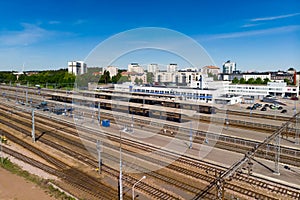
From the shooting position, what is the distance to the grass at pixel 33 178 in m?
9.93

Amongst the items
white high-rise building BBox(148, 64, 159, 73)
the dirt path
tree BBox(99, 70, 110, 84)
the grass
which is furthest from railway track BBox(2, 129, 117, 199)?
tree BBox(99, 70, 110, 84)

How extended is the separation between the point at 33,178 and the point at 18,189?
96cm

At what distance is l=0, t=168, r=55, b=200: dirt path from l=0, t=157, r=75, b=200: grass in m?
0.19

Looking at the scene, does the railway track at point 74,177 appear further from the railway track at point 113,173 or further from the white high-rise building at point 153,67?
the white high-rise building at point 153,67

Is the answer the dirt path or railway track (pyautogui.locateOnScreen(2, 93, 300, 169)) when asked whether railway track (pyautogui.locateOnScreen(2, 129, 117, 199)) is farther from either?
railway track (pyautogui.locateOnScreen(2, 93, 300, 169))

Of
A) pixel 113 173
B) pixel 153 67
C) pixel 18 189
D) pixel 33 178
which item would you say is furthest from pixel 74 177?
pixel 153 67

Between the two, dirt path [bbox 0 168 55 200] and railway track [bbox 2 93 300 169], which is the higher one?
railway track [bbox 2 93 300 169]

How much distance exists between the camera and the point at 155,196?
9531 mm

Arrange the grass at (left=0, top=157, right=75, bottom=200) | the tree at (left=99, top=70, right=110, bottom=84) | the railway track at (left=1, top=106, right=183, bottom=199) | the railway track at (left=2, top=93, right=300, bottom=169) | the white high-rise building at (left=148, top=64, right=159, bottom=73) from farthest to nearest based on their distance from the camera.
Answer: the tree at (left=99, top=70, right=110, bottom=84) < the white high-rise building at (left=148, top=64, right=159, bottom=73) < the railway track at (left=2, top=93, right=300, bottom=169) < the grass at (left=0, top=157, right=75, bottom=200) < the railway track at (left=1, top=106, right=183, bottom=199)

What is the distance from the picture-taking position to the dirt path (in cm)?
993

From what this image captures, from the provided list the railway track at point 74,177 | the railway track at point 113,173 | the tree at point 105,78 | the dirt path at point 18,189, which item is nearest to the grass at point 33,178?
the dirt path at point 18,189

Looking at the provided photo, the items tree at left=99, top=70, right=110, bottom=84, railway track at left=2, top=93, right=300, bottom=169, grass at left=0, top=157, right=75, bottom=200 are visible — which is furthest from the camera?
tree at left=99, top=70, right=110, bottom=84

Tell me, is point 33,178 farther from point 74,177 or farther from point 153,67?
point 153,67

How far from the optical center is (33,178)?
37.9 feet
